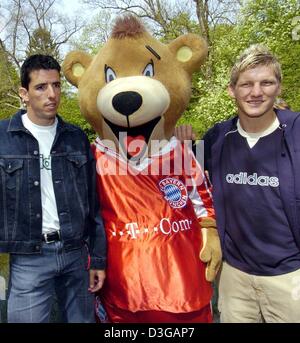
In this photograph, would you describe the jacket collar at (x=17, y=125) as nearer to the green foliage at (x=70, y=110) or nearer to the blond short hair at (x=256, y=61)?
the blond short hair at (x=256, y=61)

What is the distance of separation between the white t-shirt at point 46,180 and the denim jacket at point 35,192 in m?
0.03

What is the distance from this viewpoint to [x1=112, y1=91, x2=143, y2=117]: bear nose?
2.38 metres

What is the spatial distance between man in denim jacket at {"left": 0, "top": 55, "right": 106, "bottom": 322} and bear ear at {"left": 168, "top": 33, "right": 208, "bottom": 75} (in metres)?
0.76

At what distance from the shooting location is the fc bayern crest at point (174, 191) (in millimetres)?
2555

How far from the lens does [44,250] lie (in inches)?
89.6

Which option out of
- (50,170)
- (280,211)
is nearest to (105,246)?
(50,170)

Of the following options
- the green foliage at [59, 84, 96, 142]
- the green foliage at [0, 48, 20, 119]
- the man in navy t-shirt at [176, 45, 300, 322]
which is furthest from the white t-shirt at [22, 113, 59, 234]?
the green foliage at [0, 48, 20, 119]

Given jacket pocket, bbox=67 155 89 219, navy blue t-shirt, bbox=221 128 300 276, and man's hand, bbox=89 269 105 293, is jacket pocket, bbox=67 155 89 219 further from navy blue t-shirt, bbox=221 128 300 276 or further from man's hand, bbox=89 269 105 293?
navy blue t-shirt, bbox=221 128 300 276

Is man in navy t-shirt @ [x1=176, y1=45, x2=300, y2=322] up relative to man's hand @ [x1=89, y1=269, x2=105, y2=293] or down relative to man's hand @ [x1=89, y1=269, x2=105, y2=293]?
up

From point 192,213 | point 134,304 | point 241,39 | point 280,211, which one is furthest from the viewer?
point 241,39

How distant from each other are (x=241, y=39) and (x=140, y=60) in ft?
33.4

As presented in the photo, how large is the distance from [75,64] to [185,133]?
32.3 inches

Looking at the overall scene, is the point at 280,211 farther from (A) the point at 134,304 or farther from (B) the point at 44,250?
(B) the point at 44,250

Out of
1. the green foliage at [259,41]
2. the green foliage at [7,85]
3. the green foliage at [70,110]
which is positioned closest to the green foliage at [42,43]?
the green foliage at [7,85]
